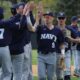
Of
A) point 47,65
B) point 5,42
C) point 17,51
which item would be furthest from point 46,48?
point 5,42

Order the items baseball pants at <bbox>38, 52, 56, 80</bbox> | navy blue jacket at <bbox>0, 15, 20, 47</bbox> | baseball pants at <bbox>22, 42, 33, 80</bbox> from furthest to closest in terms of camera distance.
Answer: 1. baseball pants at <bbox>22, 42, 33, 80</bbox>
2. baseball pants at <bbox>38, 52, 56, 80</bbox>
3. navy blue jacket at <bbox>0, 15, 20, 47</bbox>

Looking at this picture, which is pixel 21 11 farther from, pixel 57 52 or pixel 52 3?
pixel 52 3

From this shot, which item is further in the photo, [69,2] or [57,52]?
[69,2]

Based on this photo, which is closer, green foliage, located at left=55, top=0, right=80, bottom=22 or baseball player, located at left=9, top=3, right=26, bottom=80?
baseball player, located at left=9, top=3, right=26, bottom=80

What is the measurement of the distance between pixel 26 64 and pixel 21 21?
158 cm

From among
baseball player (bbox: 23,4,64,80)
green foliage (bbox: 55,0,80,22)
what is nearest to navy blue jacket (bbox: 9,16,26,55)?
baseball player (bbox: 23,4,64,80)

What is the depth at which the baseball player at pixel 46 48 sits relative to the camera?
11.0 m

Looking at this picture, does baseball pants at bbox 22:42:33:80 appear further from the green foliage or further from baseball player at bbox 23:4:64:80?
the green foliage

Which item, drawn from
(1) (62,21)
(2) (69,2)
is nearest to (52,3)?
(2) (69,2)

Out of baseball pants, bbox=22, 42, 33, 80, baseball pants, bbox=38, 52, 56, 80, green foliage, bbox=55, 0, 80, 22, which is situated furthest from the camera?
green foliage, bbox=55, 0, 80, 22

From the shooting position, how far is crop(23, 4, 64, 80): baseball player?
36.0ft

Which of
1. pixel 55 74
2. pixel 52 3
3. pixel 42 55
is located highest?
pixel 42 55

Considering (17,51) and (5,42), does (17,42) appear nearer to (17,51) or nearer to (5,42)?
(17,51)

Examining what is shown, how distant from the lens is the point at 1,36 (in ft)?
33.7
